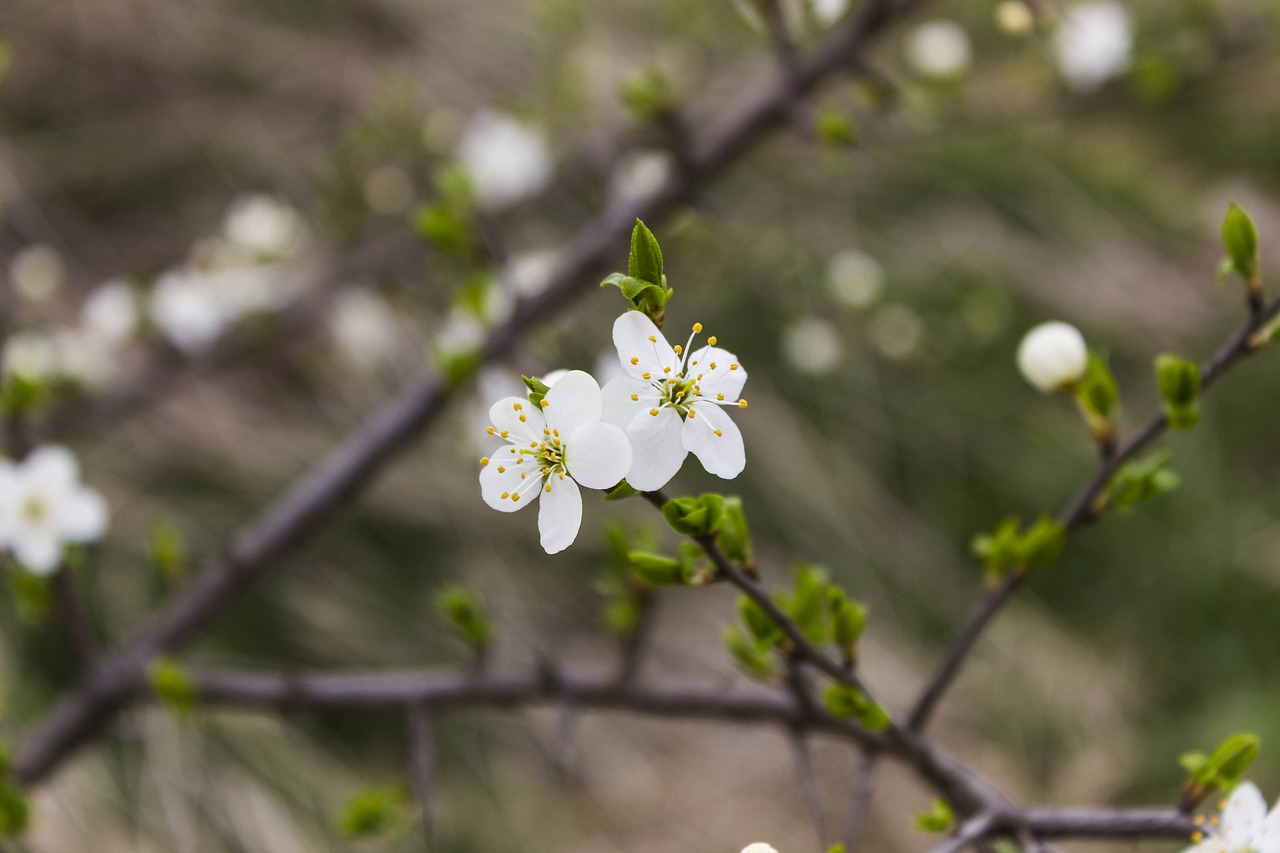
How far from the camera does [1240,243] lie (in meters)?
0.53

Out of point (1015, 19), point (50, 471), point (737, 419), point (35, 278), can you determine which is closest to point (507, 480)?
point (50, 471)

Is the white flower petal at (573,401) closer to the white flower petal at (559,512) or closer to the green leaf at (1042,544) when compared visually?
the white flower petal at (559,512)

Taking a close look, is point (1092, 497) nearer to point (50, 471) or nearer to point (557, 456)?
point (557, 456)

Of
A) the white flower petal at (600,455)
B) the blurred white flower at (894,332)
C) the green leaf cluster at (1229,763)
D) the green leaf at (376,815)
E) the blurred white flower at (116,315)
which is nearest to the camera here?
the white flower petal at (600,455)

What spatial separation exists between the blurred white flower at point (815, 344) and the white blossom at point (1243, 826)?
105cm

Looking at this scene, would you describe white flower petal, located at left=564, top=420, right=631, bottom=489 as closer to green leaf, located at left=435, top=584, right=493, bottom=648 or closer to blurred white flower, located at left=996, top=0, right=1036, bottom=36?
green leaf, located at left=435, top=584, right=493, bottom=648

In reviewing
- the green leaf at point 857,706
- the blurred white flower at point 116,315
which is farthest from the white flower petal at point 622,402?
the blurred white flower at point 116,315

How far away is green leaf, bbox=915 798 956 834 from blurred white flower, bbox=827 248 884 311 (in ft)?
3.05

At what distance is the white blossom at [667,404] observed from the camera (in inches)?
16.4

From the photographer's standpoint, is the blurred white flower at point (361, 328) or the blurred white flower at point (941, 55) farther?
the blurred white flower at point (361, 328)

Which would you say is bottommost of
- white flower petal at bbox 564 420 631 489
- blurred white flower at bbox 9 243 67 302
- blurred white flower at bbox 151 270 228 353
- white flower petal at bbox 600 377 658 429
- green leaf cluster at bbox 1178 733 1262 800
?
green leaf cluster at bbox 1178 733 1262 800

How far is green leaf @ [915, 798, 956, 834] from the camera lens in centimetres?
55

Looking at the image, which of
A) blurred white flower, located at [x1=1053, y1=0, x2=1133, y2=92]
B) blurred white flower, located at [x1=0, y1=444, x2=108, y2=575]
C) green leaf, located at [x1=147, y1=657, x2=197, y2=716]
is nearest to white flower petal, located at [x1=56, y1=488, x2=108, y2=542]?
blurred white flower, located at [x1=0, y1=444, x2=108, y2=575]

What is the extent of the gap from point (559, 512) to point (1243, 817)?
397mm
